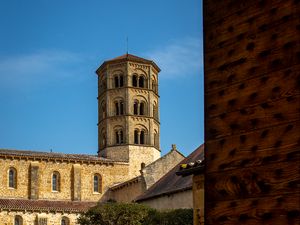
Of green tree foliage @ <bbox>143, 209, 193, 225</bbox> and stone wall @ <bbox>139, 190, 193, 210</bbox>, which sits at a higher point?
stone wall @ <bbox>139, 190, 193, 210</bbox>

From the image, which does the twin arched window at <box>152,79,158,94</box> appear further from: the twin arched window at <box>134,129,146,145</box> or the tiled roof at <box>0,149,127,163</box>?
the tiled roof at <box>0,149,127,163</box>

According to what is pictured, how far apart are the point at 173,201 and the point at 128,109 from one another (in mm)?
24627

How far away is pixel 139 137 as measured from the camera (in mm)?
53844

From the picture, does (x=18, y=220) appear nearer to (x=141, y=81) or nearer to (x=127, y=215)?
(x=127, y=215)

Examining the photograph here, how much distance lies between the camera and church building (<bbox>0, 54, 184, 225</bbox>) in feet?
146

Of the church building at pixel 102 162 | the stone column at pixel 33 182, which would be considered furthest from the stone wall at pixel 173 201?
the stone column at pixel 33 182

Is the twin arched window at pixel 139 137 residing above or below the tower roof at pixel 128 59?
below

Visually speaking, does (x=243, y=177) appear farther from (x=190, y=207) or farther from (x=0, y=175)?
(x=0, y=175)

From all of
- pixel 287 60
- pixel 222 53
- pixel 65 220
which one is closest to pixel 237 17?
pixel 222 53

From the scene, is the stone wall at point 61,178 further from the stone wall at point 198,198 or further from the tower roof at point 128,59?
the stone wall at point 198,198

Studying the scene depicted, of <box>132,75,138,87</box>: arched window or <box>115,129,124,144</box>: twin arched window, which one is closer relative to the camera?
<box>115,129,124,144</box>: twin arched window

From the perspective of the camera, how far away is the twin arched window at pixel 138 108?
181 feet

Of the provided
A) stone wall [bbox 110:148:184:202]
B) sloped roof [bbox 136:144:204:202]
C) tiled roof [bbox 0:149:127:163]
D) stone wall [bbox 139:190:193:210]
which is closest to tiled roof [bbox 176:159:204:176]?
sloped roof [bbox 136:144:204:202]

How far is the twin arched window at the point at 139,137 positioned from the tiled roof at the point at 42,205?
842 centimetres
